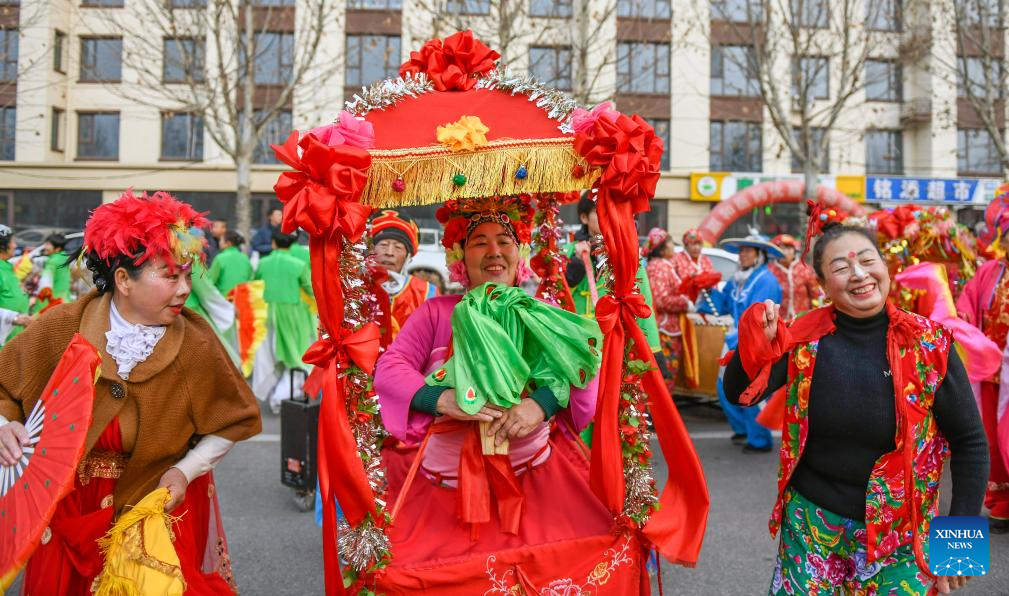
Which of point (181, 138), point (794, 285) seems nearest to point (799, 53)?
point (794, 285)

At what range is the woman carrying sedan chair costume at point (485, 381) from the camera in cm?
277

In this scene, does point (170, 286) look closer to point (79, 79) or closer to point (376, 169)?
point (376, 169)

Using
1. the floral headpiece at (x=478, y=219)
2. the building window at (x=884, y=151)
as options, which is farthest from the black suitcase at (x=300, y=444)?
the building window at (x=884, y=151)

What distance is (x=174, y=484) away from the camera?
9.26ft

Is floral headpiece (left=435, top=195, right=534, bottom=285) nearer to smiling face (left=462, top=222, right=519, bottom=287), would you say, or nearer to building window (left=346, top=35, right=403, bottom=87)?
smiling face (left=462, top=222, right=519, bottom=287)

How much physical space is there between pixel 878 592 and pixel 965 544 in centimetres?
34

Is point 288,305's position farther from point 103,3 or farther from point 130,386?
point 103,3

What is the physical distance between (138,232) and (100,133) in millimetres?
28256

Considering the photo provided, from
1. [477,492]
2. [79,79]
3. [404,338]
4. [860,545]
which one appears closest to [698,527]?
[860,545]

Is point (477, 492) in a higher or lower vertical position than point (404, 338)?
lower

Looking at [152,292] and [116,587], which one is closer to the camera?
[116,587]

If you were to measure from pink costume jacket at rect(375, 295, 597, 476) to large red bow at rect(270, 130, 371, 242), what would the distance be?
0.60 metres

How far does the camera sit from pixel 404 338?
3.17 m

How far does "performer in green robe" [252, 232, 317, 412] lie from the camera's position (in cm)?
874
